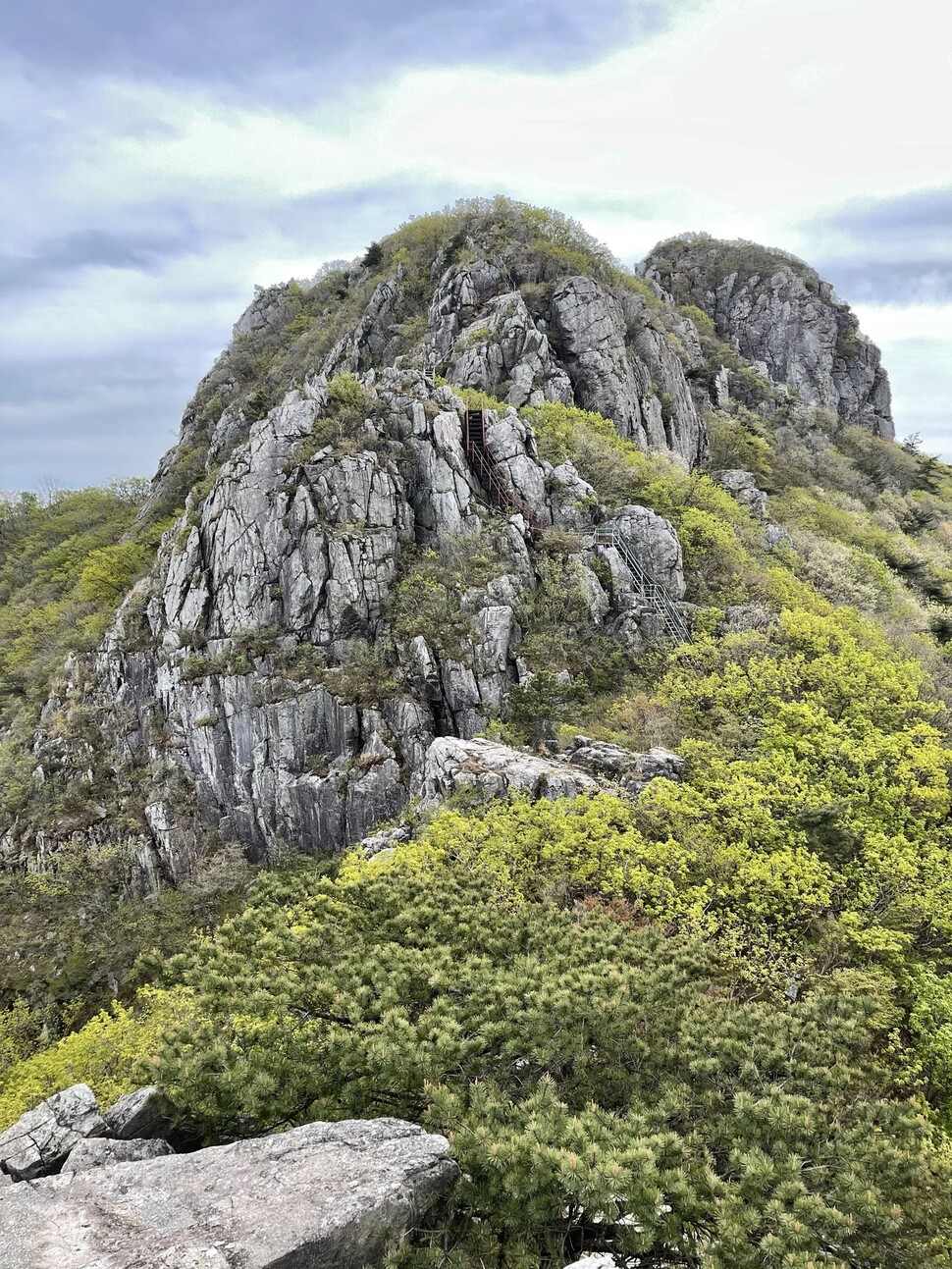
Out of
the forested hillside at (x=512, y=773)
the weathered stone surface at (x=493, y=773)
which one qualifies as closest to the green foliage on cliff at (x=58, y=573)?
the forested hillside at (x=512, y=773)

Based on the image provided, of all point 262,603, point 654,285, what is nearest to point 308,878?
point 262,603

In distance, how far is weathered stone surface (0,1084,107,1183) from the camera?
9648 mm

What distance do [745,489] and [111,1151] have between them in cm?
5202

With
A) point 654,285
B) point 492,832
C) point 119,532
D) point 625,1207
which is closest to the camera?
point 625,1207

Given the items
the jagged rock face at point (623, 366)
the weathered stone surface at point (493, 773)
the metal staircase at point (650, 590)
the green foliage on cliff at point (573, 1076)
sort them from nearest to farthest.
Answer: the green foliage on cliff at point (573, 1076), the weathered stone surface at point (493, 773), the metal staircase at point (650, 590), the jagged rock face at point (623, 366)

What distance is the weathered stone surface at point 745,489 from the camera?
47.2 m

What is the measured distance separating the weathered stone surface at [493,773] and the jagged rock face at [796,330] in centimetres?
7695

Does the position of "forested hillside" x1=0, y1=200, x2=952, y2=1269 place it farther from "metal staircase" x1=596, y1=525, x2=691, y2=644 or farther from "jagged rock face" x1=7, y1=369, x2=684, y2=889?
"metal staircase" x1=596, y1=525, x2=691, y2=644

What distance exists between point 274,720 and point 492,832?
19203 millimetres

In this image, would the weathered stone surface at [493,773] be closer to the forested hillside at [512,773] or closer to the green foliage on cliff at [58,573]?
the forested hillside at [512,773]

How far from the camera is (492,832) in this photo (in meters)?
16.7

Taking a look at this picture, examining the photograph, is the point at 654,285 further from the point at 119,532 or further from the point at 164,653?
the point at 164,653

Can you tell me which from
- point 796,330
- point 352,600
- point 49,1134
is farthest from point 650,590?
point 796,330

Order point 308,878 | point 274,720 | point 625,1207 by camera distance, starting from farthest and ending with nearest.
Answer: point 274,720 → point 308,878 → point 625,1207
